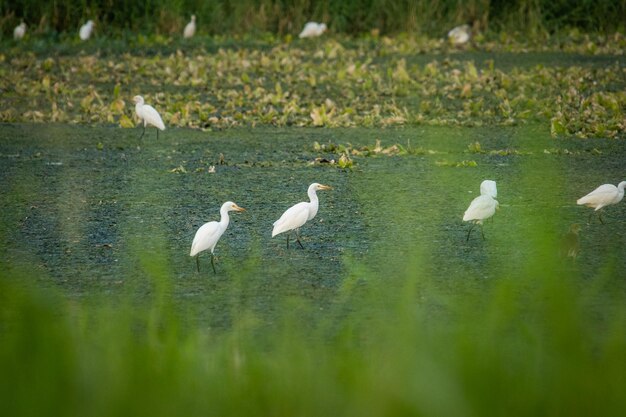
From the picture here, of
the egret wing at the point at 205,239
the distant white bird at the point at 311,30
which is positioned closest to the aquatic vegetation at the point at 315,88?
the distant white bird at the point at 311,30

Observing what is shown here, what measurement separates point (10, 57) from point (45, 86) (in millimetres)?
3315

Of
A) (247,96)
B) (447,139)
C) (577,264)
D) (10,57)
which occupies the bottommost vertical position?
(577,264)

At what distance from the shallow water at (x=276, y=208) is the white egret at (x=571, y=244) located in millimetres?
62

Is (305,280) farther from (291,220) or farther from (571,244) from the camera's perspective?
(571,244)

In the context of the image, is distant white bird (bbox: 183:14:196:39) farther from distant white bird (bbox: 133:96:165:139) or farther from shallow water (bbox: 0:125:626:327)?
distant white bird (bbox: 133:96:165:139)

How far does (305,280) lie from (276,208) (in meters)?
2.09

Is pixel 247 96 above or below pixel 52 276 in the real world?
above

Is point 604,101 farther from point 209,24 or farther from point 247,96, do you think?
point 209,24

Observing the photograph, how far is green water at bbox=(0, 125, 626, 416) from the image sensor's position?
78.9 inches

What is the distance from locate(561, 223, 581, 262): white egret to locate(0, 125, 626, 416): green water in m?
0.10

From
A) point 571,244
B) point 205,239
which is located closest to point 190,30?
point 205,239

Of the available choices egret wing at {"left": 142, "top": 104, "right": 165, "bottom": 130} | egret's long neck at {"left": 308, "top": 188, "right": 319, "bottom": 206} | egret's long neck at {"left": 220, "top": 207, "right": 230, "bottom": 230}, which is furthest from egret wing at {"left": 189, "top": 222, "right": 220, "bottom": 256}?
egret wing at {"left": 142, "top": 104, "right": 165, "bottom": 130}

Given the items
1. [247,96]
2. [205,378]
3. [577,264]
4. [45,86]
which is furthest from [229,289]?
[45,86]

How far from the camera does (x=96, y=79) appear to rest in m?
15.3
